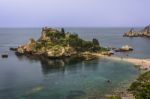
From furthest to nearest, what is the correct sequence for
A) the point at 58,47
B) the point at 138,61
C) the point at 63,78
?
the point at 58,47 < the point at 138,61 < the point at 63,78

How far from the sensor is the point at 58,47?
149 m

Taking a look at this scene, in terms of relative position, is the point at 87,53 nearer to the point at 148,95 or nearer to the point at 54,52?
the point at 54,52

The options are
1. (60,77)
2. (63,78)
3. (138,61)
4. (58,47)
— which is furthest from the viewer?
(58,47)

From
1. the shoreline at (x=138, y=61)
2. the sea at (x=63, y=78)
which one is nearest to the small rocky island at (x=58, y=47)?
the sea at (x=63, y=78)

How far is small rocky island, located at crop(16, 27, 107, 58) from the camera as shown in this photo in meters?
148

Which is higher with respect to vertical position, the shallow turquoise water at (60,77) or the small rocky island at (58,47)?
the small rocky island at (58,47)

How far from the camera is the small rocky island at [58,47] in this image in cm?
14838

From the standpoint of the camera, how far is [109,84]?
90.9 meters

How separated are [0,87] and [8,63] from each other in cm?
5042

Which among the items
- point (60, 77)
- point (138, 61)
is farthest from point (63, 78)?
point (138, 61)

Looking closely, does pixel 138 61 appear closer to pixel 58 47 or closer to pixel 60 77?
pixel 58 47

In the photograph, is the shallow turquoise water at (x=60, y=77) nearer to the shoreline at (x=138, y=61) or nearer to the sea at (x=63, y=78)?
the sea at (x=63, y=78)

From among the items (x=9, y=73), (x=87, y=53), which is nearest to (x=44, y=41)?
(x=87, y=53)

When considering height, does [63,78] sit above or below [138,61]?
below
